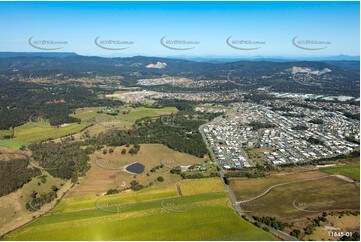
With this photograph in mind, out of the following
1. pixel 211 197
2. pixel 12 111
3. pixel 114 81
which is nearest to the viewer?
pixel 211 197

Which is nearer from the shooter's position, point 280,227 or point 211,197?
point 280,227

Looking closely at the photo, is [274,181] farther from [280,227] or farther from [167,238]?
[167,238]

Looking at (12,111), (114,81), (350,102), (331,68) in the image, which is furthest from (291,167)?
(331,68)

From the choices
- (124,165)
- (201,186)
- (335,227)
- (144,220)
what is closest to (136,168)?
(124,165)

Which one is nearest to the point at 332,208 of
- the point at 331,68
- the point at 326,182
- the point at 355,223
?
the point at 355,223

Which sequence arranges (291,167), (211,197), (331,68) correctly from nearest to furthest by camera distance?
1. (211,197)
2. (291,167)
3. (331,68)

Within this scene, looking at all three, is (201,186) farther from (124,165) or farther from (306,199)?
(124,165)

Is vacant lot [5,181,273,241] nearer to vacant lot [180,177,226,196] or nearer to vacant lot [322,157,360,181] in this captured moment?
vacant lot [180,177,226,196]
